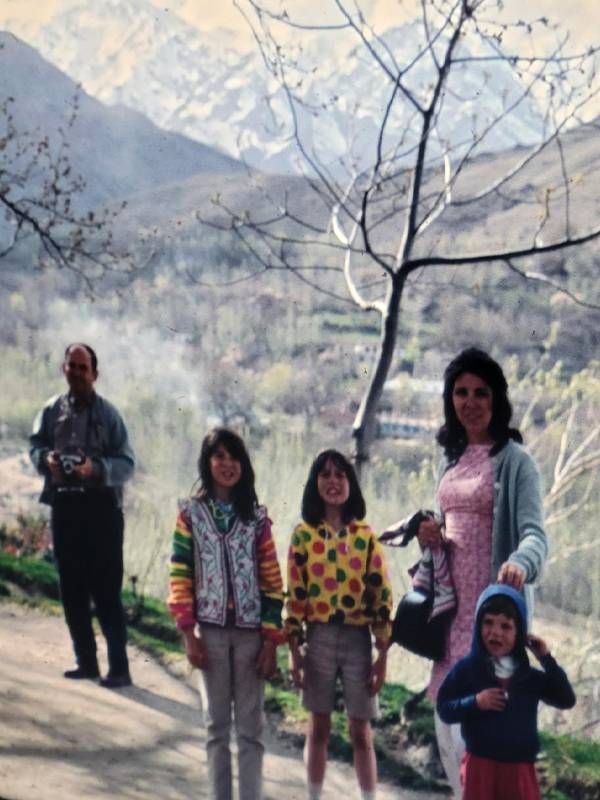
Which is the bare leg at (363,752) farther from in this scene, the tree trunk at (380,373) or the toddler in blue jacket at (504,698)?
the tree trunk at (380,373)

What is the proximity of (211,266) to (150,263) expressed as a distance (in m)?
0.27

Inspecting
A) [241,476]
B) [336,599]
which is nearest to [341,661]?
[336,599]

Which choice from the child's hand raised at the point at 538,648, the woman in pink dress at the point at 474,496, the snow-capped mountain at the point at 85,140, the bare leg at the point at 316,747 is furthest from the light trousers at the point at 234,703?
the snow-capped mountain at the point at 85,140

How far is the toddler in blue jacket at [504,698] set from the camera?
2576 mm

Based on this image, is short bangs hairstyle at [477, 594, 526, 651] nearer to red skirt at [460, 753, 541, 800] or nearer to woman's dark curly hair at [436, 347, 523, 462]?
red skirt at [460, 753, 541, 800]

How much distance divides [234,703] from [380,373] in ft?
4.63

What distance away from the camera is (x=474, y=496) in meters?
2.86

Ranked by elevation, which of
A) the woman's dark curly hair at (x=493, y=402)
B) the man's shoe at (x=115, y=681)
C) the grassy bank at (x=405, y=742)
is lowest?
the grassy bank at (x=405, y=742)

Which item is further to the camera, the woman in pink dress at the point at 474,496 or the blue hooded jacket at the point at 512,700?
the woman in pink dress at the point at 474,496

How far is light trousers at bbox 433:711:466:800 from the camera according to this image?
2.80 meters

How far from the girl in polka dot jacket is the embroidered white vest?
9 centimetres

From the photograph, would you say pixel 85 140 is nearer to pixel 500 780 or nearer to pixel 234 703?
pixel 234 703

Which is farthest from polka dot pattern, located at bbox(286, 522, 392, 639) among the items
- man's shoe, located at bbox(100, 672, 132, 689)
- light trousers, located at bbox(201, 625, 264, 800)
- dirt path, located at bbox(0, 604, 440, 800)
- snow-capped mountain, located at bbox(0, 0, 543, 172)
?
snow-capped mountain, located at bbox(0, 0, 543, 172)

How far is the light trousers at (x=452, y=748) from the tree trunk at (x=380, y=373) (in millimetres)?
1316
